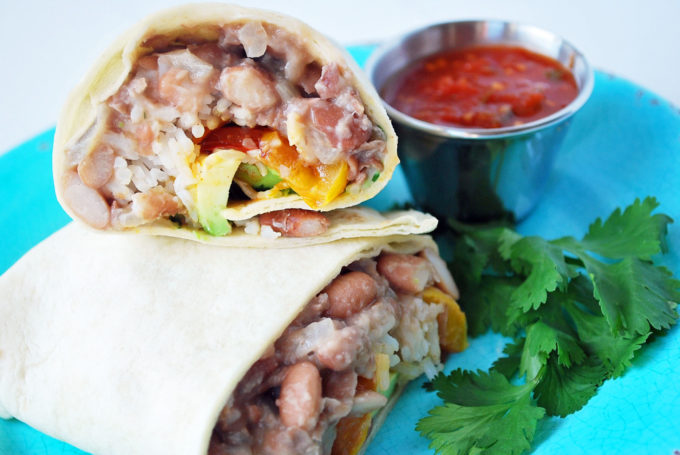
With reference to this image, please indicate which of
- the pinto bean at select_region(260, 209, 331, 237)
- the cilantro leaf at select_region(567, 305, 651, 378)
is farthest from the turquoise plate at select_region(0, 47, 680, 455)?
the pinto bean at select_region(260, 209, 331, 237)

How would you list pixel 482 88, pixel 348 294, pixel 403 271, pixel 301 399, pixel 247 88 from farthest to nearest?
pixel 482 88
pixel 403 271
pixel 348 294
pixel 247 88
pixel 301 399

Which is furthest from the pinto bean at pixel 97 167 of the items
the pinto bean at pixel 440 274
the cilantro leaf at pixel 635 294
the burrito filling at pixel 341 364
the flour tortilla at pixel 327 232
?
the cilantro leaf at pixel 635 294

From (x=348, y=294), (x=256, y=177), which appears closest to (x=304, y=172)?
(x=256, y=177)

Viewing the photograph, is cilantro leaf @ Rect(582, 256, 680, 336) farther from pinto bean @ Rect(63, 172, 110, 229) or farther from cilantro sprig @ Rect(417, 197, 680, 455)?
pinto bean @ Rect(63, 172, 110, 229)

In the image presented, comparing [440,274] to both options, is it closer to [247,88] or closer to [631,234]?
[631,234]

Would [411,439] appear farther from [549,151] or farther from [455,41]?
[455,41]

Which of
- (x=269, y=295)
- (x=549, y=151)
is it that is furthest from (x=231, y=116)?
(x=549, y=151)

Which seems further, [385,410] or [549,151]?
[549,151]
